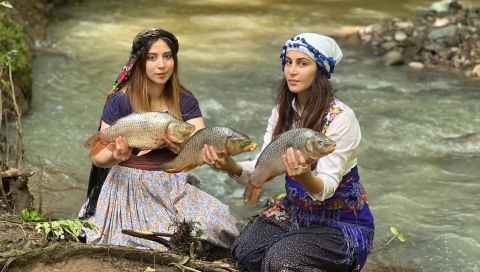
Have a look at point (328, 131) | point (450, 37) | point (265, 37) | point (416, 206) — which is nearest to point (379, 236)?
point (416, 206)

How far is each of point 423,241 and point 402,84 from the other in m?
4.71

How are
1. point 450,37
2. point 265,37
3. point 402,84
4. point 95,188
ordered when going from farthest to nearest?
point 265,37
point 450,37
point 402,84
point 95,188

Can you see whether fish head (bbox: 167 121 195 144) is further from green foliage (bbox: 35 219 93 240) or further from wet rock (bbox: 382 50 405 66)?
wet rock (bbox: 382 50 405 66)

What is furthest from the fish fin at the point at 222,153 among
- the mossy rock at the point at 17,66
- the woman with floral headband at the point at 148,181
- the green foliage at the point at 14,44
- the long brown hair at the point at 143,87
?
the green foliage at the point at 14,44

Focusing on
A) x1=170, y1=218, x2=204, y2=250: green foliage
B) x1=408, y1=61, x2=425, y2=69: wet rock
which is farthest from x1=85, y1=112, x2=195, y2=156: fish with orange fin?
x1=408, y1=61, x2=425, y2=69: wet rock

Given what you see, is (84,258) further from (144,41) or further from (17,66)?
(17,66)

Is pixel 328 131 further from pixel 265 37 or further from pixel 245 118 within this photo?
pixel 265 37

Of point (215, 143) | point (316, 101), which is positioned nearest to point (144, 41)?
point (215, 143)

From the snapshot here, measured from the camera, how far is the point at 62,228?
399 cm

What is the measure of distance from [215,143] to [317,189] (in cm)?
57

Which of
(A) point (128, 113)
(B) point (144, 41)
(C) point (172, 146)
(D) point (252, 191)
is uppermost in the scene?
(B) point (144, 41)

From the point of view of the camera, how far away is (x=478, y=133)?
807 cm

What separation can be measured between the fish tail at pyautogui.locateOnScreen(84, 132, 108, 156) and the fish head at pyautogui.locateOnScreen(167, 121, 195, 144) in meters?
0.40

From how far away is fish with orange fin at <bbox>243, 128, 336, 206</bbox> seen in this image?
130 inches
